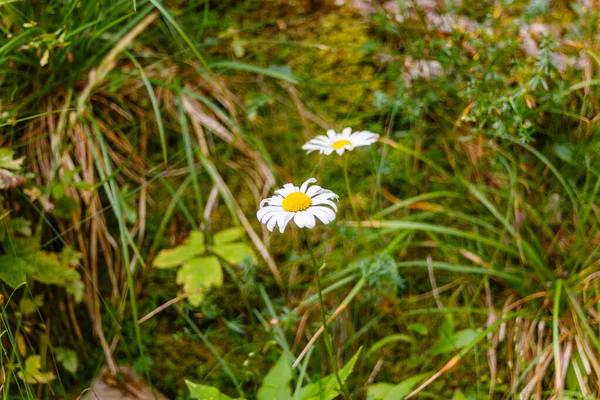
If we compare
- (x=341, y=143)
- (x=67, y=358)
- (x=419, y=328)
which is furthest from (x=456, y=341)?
(x=67, y=358)

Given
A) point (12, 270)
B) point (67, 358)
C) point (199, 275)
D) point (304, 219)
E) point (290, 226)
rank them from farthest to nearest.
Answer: point (290, 226), point (199, 275), point (67, 358), point (12, 270), point (304, 219)

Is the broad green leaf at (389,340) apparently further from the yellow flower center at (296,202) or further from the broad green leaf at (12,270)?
the broad green leaf at (12,270)

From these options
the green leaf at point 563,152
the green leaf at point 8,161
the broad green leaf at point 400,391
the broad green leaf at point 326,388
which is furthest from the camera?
the green leaf at point 563,152

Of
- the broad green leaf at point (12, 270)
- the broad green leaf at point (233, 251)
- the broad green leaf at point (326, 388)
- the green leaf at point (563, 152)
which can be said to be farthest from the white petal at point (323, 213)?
the green leaf at point (563, 152)

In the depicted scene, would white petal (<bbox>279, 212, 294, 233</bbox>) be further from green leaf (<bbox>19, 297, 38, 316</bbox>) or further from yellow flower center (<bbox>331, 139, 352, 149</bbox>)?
green leaf (<bbox>19, 297, 38, 316</bbox>)

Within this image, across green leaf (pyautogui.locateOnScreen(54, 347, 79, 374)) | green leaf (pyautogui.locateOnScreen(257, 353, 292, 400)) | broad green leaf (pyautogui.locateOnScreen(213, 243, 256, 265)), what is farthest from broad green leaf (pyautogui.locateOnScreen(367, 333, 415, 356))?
green leaf (pyautogui.locateOnScreen(54, 347, 79, 374))

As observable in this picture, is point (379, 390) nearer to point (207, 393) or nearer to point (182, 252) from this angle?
point (207, 393)
